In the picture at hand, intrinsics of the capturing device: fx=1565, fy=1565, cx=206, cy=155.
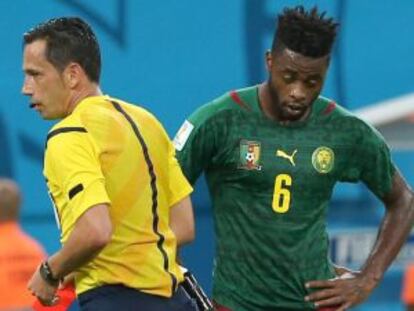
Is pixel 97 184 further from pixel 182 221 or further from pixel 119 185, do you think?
pixel 182 221

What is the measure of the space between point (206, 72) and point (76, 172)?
12.9 ft

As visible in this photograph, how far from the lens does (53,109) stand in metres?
4.59

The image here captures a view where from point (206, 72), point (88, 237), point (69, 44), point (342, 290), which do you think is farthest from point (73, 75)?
point (206, 72)

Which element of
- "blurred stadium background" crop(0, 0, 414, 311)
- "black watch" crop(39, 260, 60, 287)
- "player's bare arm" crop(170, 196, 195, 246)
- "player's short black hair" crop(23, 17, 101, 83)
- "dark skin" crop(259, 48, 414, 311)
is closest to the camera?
"black watch" crop(39, 260, 60, 287)

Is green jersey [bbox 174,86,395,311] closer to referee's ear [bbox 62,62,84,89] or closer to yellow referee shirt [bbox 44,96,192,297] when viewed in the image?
yellow referee shirt [bbox 44,96,192,297]

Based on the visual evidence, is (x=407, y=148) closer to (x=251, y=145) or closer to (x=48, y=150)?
(x=251, y=145)

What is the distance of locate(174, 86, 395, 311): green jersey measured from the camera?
17.4 feet

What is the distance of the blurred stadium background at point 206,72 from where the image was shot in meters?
7.79

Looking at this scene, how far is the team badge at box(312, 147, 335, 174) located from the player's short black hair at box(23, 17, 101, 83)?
103cm

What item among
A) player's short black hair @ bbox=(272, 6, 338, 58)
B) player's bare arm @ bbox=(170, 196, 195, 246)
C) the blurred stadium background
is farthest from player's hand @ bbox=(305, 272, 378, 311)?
the blurred stadium background

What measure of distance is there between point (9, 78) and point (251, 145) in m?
2.62

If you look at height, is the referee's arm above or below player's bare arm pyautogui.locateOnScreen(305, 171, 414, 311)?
above

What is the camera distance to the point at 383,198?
18.5ft

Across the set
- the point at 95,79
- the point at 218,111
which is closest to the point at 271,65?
the point at 218,111
